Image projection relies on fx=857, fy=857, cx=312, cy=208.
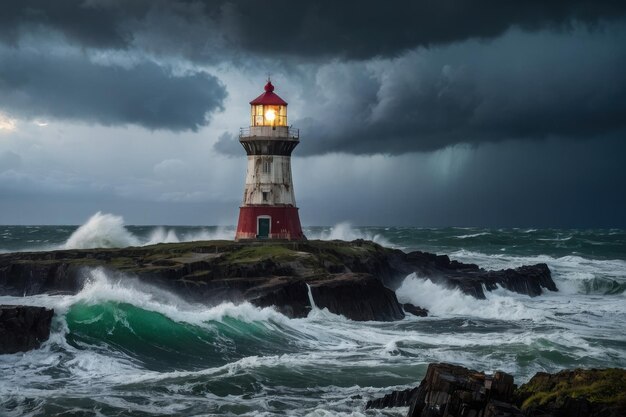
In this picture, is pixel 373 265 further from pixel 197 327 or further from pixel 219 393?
pixel 219 393

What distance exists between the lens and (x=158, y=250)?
33.4 meters

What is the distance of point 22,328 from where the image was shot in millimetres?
18188

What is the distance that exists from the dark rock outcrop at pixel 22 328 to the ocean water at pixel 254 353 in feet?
0.89

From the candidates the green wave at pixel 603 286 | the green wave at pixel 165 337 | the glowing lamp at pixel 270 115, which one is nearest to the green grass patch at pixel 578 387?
the green wave at pixel 165 337

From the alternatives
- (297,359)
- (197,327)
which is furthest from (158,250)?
(297,359)

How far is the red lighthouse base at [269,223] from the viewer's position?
118ft

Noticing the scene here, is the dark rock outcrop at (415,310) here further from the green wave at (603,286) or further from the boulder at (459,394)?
the boulder at (459,394)

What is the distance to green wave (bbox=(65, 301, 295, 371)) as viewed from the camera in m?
19.9

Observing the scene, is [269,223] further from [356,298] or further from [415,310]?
[356,298]

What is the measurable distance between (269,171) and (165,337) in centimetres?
1522

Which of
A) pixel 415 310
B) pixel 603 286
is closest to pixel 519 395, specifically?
pixel 415 310

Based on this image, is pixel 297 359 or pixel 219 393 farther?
pixel 297 359

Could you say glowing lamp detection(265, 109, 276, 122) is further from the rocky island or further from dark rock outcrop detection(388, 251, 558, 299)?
dark rock outcrop detection(388, 251, 558, 299)

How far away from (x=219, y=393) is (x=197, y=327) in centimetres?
662
